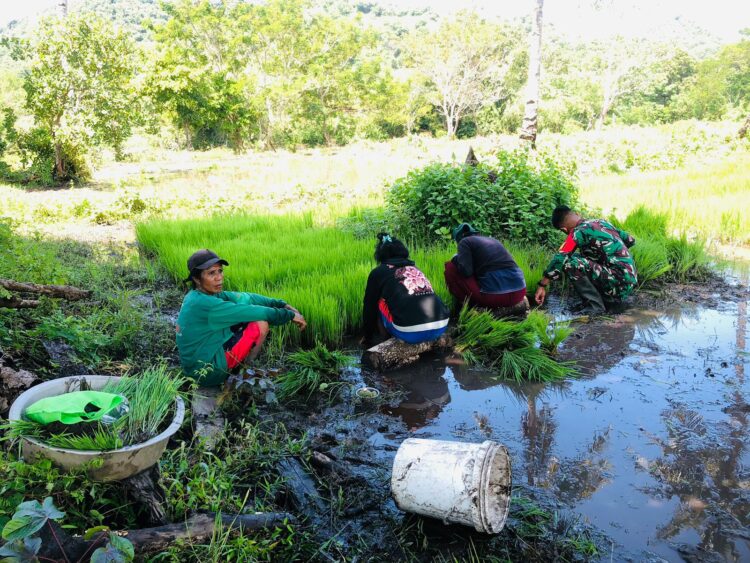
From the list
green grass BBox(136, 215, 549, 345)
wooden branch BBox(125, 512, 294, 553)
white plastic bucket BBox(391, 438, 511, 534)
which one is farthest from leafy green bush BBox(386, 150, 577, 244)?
wooden branch BBox(125, 512, 294, 553)

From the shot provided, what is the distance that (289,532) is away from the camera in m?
2.39

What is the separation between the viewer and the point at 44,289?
3.76 metres

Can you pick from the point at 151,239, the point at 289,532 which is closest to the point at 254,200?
the point at 151,239

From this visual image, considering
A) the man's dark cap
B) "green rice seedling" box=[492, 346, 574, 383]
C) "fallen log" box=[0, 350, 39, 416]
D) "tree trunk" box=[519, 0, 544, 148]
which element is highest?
"tree trunk" box=[519, 0, 544, 148]

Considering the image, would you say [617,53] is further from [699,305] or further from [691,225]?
[699,305]

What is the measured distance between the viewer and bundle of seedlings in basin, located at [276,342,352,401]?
153 inches

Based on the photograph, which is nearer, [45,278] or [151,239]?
[45,278]

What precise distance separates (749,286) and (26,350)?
7.26 meters

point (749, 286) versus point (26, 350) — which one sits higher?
point (26, 350)

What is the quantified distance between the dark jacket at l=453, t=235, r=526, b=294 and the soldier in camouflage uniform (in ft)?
2.09

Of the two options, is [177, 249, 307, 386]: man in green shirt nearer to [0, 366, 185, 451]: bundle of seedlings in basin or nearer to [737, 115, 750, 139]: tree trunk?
[0, 366, 185, 451]: bundle of seedlings in basin

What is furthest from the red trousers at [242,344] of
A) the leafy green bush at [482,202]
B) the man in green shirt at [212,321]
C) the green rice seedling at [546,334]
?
the leafy green bush at [482,202]

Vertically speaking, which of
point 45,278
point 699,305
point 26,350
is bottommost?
point 699,305

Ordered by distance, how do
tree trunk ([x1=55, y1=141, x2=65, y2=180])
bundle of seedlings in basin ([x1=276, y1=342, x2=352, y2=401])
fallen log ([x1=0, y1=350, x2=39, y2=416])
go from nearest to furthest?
fallen log ([x1=0, y1=350, x2=39, y2=416]), bundle of seedlings in basin ([x1=276, y1=342, x2=352, y2=401]), tree trunk ([x1=55, y1=141, x2=65, y2=180])
